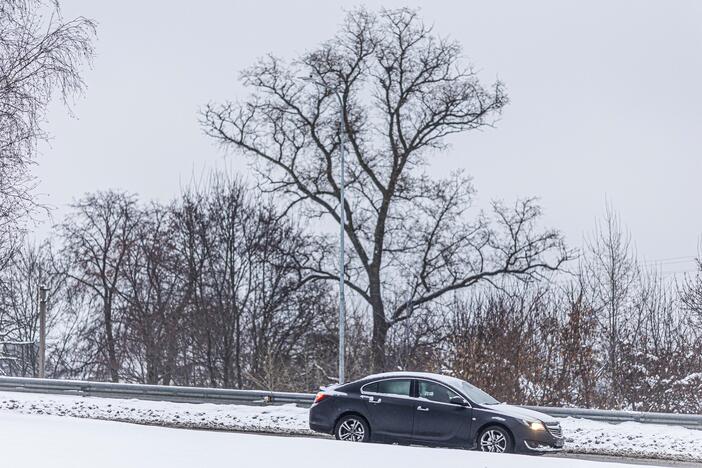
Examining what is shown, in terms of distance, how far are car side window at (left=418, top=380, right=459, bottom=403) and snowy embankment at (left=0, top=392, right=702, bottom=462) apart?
3727mm

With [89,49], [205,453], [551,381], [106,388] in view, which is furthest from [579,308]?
[205,453]

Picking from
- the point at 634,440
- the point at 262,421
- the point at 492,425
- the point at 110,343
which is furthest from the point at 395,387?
the point at 110,343

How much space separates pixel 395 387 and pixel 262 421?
6802 millimetres

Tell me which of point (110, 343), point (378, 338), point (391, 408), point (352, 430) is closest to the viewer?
point (391, 408)

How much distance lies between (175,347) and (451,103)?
15.5 m

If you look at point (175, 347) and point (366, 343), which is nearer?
point (366, 343)

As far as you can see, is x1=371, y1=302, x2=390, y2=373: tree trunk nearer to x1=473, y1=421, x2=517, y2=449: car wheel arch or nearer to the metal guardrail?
the metal guardrail

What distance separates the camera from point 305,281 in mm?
39344

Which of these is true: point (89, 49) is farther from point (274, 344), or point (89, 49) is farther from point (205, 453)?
point (274, 344)

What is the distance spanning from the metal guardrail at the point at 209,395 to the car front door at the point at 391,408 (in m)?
5.67

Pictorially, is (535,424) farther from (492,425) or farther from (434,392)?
(434,392)

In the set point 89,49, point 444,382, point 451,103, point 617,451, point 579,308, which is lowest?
point 617,451

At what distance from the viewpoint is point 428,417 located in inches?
742

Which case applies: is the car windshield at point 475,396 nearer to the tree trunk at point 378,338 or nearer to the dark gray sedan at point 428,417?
the dark gray sedan at point 428,417
